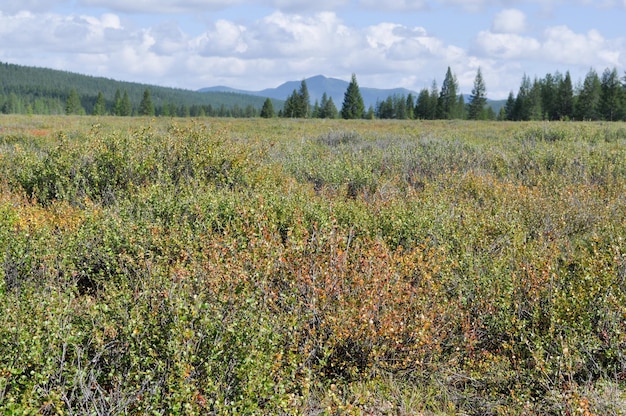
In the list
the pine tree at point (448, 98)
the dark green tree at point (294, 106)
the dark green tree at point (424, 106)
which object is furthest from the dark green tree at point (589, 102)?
the dark green tree at point (294, 106)

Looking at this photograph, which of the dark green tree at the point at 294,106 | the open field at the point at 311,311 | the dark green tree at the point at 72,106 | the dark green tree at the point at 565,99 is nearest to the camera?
the open field at the point at 311,311

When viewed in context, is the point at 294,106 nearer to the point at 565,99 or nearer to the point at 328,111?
the point at 328,111

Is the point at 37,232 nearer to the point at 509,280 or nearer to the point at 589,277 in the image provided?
the point at 509,280

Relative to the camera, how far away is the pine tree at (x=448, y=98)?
220 ft

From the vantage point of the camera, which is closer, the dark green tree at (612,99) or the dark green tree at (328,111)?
the dark green tree at (612,99)

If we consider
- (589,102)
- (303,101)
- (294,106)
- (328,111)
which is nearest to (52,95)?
(328,111)


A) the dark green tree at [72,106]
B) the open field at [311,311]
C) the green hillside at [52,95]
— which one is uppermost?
the green hillside at [52,95]

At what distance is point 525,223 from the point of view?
23.4ft

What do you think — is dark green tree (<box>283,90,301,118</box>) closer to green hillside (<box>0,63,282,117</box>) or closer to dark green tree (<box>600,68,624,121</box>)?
dark green tree (<box>600,68,624,121</box>)

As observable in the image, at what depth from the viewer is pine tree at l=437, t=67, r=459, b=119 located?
66938 millimetres

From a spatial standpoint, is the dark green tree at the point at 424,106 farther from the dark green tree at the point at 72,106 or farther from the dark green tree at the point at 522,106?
the dark green tree at the point at 72,106

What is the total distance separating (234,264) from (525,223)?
4406 millimetres

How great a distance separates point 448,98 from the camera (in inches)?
2650

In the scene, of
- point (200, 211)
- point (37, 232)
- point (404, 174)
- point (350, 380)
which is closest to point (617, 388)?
point (350, 380)
